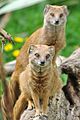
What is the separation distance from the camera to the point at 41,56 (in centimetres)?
352

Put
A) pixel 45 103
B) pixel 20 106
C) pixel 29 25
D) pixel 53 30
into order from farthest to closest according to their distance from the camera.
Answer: pixel 29 25
pixel 53 30
pixel 20 106
pixel 45 103

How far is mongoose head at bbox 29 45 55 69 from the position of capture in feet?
11.3

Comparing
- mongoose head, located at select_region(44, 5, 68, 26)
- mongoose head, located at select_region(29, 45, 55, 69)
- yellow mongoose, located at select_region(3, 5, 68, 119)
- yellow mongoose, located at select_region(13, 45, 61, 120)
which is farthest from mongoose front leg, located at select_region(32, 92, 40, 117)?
mongoose head, located at select_region(44, 5, 68, 26)

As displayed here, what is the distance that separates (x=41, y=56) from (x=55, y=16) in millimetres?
688

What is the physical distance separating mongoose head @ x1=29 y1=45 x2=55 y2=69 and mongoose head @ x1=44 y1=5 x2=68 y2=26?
1.62 feet

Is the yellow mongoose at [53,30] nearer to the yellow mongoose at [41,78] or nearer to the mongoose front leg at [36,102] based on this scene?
the yellow mongoose at [41,78]

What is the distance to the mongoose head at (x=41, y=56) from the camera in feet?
11.3

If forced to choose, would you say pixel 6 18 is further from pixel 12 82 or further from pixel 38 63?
pixel 38 63

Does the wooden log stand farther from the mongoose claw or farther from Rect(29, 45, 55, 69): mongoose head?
Rect(29, 45, 55, 69): mongoose head

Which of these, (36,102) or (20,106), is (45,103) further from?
(20,106)

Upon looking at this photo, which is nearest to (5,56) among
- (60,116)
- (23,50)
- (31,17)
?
(31,17)

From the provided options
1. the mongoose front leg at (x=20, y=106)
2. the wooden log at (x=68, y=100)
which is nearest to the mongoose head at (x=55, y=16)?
the wooden log at (x=68, y=100)

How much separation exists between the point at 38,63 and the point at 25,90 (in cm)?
35

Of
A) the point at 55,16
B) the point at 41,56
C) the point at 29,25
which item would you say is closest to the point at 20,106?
the point at 41,56
